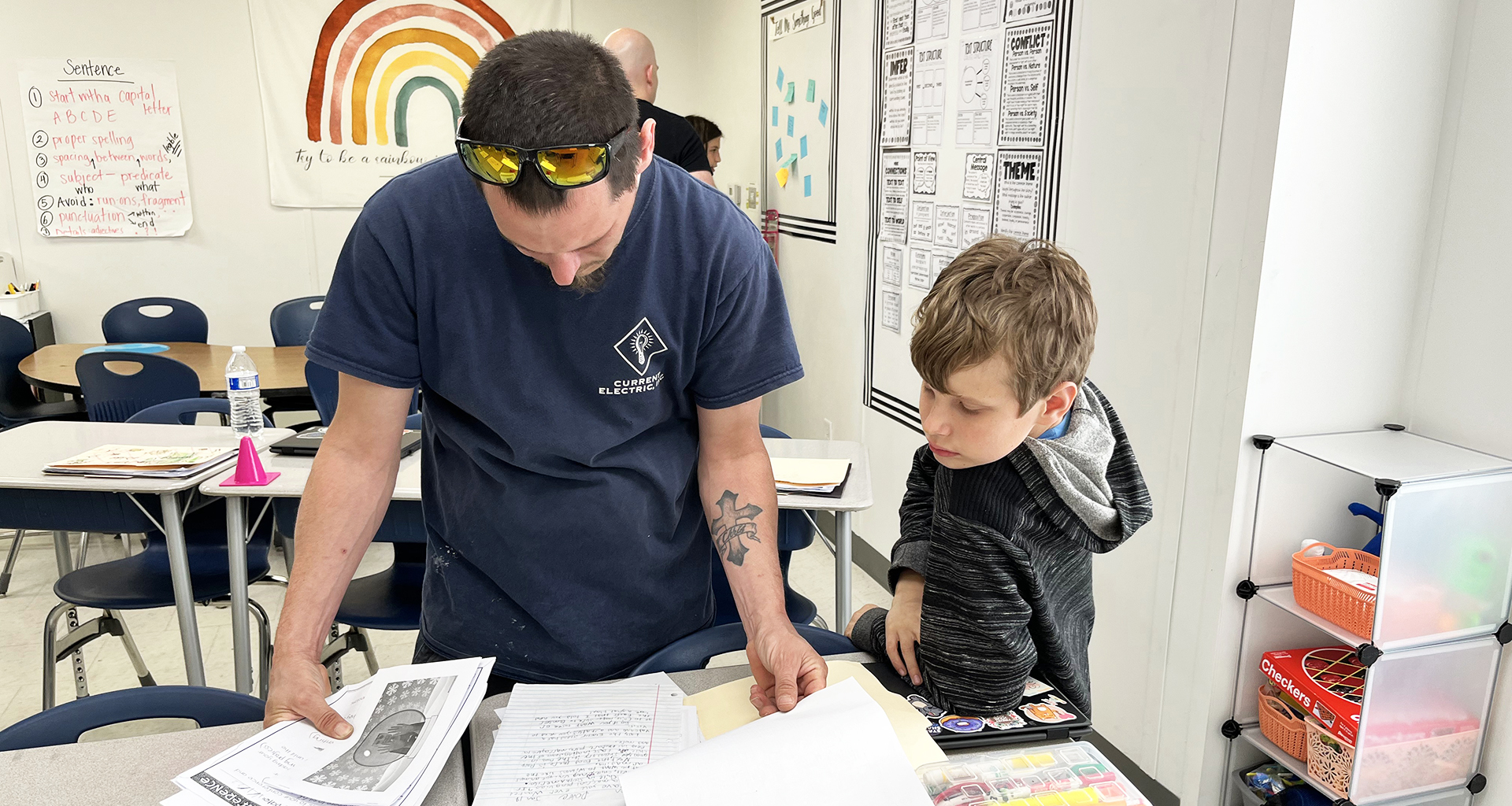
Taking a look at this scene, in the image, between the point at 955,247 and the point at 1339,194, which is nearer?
the point at 1339,194

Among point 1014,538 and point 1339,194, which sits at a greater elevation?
point 1339,194

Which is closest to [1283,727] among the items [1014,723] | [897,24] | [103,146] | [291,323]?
[1014,723]

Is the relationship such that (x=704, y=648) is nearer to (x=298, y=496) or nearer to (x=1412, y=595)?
(x=1412, y=595)

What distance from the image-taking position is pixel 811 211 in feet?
12.4

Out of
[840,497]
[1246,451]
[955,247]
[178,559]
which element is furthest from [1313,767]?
[178,559]

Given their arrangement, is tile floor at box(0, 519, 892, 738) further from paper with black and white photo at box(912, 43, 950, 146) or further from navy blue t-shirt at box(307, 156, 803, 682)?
paper with black and white photo at box(912, 43, 950, 146)

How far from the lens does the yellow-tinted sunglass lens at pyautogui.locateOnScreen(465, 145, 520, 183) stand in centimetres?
89

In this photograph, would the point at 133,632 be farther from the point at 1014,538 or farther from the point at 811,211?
the point at 1014,538

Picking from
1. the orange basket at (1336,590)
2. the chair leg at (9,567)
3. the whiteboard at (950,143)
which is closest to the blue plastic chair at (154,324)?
the chair leg at (9,567)

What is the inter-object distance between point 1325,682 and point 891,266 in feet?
5.82

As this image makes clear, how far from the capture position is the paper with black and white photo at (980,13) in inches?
97.4

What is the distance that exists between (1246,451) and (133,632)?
3.22m

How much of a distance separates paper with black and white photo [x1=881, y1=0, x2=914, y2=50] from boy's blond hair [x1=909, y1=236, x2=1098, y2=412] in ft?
7.09

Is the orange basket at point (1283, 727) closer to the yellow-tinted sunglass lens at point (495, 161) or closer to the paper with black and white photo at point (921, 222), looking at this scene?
the paper with black and white photo at point (921, 222)
